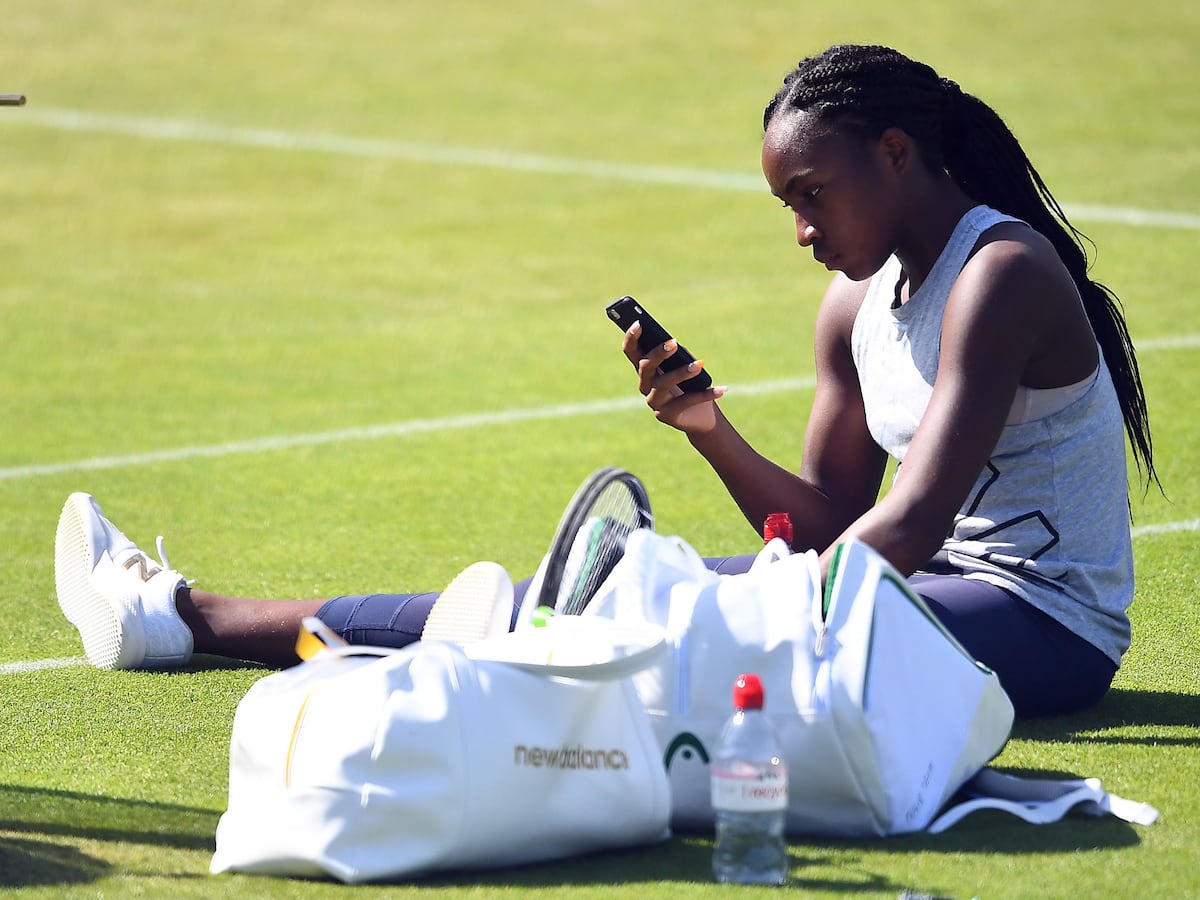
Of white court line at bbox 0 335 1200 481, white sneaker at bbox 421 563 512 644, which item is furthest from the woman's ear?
white court line at bbox 0 335 1200 481

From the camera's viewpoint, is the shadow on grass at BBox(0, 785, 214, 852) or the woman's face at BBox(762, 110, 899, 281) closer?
the shadow on grass at BBox(0, 785, 214, 852)

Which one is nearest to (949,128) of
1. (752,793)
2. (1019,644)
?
(1019,644)

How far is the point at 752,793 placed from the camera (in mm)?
3193

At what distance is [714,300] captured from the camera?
1111cm

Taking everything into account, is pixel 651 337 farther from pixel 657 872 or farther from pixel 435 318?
pixel 435 318

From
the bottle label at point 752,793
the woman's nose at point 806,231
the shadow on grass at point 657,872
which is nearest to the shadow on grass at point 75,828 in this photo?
the shadow on grass at point 657,872

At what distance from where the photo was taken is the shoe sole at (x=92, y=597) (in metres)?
4.84

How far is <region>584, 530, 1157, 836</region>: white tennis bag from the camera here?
337 centimetres

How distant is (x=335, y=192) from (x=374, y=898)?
12106mm

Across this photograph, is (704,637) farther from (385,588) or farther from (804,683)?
(385,588)

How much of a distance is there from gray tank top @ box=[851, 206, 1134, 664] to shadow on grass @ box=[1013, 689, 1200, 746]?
0.16 metres

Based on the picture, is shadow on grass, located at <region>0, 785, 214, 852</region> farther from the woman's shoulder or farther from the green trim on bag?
the woman's shoulder

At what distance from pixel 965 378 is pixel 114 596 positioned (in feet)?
7.67

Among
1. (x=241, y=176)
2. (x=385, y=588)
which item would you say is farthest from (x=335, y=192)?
(x=385, y=588)
